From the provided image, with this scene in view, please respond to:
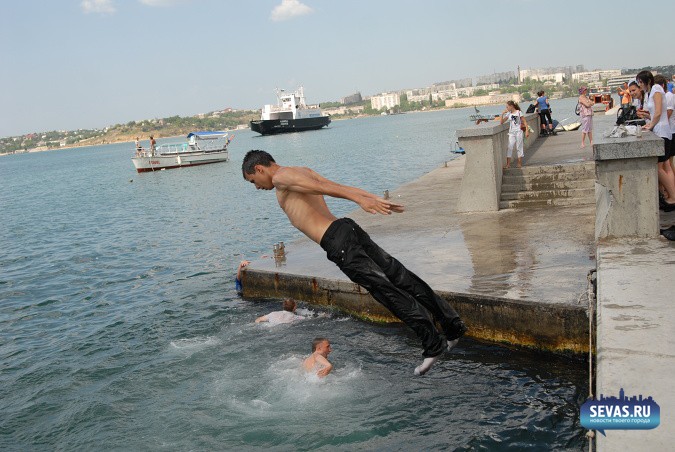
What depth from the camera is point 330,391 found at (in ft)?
23.3

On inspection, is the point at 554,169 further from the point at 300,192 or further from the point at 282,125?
the point at 282,125

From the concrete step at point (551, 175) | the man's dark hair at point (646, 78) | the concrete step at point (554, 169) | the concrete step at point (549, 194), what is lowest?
the concrete step at point (549, 194)

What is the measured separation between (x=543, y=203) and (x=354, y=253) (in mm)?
7866

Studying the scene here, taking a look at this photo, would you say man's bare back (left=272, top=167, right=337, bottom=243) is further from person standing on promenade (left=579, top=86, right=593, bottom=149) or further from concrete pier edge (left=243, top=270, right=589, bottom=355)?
person standing on promenade (left=579, top=86, right=593, bottom=149)

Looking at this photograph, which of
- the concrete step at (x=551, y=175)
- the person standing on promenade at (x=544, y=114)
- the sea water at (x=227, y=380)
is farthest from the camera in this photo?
the person standing on promenade at (x=544, y=114)

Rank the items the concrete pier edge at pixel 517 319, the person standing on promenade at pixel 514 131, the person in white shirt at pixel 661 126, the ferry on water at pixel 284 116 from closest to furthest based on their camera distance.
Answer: the concrete pier edge at pixel 517 319
the person in white shirt at pixel 661 126
the person standing on promenade at pixel 514 131
the ferry on water at pixel 284 116

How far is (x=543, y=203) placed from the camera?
12203 mm

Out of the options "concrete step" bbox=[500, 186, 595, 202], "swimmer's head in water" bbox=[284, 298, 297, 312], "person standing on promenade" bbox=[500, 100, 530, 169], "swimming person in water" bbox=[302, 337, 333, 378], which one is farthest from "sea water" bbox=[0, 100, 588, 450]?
"person standing on promenade" bbox=[500, 100, 530, 169]

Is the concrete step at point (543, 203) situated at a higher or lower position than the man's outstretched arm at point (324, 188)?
lower

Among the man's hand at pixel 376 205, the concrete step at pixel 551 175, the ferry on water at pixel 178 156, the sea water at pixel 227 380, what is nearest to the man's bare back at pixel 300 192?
the man's hand at pixel 376 205

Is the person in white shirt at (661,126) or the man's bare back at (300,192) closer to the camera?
the man's bare back at (300,192)

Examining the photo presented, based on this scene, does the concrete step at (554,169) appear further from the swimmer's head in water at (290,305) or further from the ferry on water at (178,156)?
the ferry on water at (178,156)

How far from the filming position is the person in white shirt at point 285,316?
378 inches

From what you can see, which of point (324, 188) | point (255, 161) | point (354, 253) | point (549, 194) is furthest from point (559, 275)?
point (549, 194)
